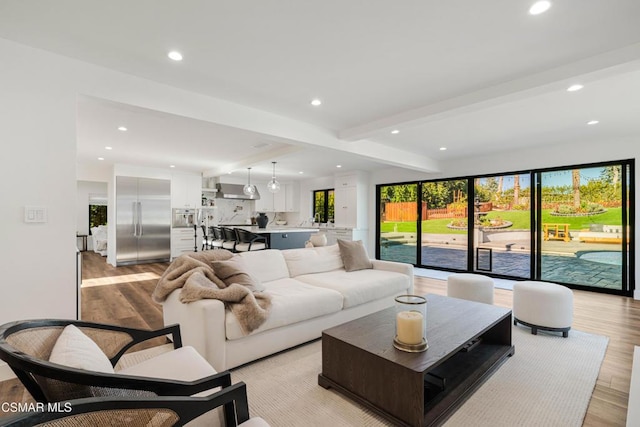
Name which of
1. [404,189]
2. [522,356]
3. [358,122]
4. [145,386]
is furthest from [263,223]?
[145,386]

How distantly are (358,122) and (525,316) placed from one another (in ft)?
9.77

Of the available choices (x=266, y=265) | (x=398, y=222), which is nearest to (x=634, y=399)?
(x=266, y=265)

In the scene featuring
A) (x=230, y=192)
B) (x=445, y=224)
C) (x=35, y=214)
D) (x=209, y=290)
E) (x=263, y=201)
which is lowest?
(x=209, y=290)

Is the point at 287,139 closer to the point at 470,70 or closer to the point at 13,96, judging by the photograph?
the point at 470,70

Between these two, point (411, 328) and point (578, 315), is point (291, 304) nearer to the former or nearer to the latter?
point (411, 328)

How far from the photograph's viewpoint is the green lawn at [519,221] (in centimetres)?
476

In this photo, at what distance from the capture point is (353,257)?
4.05 m

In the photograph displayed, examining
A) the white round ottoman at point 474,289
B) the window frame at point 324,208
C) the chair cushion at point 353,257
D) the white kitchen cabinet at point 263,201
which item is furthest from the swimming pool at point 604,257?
the white kitchen cabinet at point 263,201

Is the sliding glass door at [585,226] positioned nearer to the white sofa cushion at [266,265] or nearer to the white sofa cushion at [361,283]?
the white sofa cushion at [361,283]

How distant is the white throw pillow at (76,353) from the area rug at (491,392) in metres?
1.03

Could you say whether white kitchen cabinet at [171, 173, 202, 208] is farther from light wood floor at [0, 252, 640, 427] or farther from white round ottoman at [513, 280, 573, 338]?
white round ottoman at [513, 280, 573, 338]

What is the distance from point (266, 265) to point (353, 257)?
4.12 feet

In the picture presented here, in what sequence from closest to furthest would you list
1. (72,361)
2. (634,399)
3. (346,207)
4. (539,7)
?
1. (72,361)
2. (634,399)
3. (539,7)
4. (346,207)

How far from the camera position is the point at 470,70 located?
2.57m
